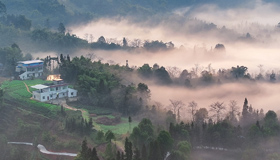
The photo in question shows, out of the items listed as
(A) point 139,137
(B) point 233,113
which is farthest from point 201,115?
(A) point 139,137

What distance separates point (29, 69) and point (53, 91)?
12.0 m

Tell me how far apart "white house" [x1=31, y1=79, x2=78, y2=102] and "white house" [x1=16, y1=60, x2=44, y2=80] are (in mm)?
10566

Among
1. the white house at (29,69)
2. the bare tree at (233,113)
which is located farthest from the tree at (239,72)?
the white house at (29,69)

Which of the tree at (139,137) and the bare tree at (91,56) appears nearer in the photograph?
the tree at (139,137)

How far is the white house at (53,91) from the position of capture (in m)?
53.6

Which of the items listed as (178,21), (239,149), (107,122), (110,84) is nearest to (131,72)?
(110,84)

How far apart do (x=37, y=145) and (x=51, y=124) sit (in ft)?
11.3

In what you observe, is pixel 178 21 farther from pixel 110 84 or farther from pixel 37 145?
pixel 37 145

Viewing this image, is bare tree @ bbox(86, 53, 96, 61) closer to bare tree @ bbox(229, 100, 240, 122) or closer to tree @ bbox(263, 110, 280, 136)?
bare tree @ bbox(229, 100, 240, 122)

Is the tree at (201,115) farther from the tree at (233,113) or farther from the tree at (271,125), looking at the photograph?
the tree at (271,125)

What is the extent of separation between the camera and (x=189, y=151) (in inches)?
1554

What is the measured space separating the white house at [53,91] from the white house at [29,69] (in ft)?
34.7

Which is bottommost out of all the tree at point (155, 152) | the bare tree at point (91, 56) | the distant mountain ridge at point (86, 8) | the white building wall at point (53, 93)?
the tree at point (155, 152)

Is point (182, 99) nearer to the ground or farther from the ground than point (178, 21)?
nearer to the ground
